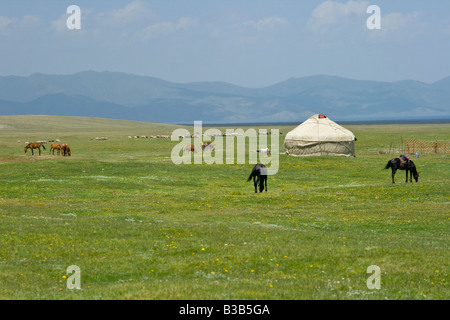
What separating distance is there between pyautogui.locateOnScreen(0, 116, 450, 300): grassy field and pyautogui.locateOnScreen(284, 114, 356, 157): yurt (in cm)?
2313

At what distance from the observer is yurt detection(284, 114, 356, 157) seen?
6425cm

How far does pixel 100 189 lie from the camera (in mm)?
38312

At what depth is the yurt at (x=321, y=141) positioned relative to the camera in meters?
64.2

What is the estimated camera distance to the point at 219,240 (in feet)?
63.9

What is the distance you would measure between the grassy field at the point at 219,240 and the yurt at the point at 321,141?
23.1 meters

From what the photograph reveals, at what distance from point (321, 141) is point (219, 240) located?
46.3m
